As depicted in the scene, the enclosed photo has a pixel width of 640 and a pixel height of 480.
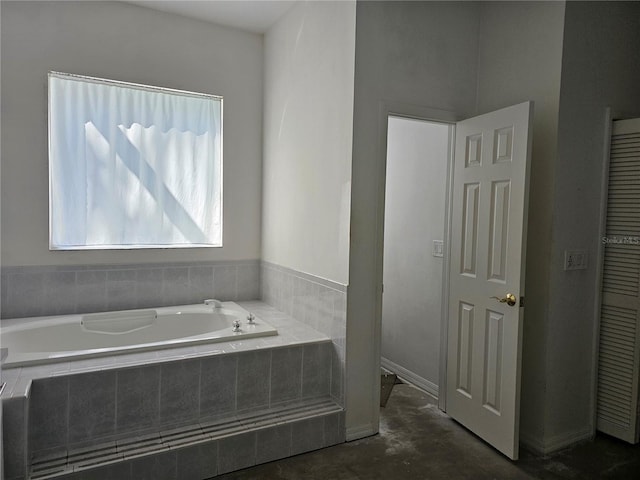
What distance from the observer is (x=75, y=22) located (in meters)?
2.95

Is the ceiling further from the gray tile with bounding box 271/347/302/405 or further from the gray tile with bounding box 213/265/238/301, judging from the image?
the gray tile with bounding box 271/347/302/405

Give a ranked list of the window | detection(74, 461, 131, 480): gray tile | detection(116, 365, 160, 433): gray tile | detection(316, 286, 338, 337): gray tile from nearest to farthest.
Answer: detection(74, 461, 131, 480): gray tile → detection(116, 365, 160, 433): gray tile → detection(316, 286, 338, 337): gray tile → the window

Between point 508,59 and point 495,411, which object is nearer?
point 495,411

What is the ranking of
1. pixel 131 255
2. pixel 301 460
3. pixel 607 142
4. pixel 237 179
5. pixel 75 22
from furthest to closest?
pixel 237 179
pixel 131 255
pixel 75 22
pixel 607 142
pixel 301 460

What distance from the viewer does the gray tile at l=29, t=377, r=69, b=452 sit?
75.6 inches

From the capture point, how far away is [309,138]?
2891mm

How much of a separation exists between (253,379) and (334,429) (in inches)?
21.7

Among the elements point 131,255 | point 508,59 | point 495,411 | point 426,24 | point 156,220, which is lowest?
point 495,411

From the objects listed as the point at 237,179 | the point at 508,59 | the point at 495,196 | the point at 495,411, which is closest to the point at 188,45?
the point at 237,179

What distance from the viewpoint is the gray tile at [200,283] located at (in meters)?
3.44

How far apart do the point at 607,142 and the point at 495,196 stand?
77 cm

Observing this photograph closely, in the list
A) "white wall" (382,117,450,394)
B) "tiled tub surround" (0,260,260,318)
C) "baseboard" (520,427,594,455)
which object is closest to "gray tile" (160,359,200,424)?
"tiled tub surround" (0,260,260,318)

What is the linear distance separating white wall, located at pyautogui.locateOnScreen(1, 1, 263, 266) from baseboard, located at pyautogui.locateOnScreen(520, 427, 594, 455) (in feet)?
7.70

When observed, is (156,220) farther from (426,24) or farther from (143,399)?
(426,24)
